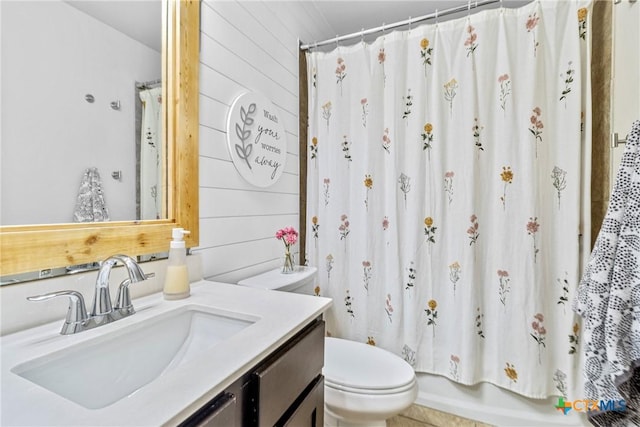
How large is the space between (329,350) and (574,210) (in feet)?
4.24

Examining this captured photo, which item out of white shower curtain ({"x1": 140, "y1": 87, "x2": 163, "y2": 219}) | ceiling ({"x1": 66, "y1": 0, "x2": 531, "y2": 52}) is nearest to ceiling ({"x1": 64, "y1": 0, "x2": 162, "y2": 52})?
ceiling ({"x1": 66, "y1": 0, "x2": 531, "y2": 52})

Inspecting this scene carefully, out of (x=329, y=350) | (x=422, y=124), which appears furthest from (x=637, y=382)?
(x=422, y=124)

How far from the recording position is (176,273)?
2.78ft

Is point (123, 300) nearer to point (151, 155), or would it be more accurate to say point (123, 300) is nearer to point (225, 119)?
point (151, 155)

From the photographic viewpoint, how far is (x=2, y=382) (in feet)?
1.48

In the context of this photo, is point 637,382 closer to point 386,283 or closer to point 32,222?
point 386,283

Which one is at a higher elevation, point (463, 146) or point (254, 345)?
point (463, 146)

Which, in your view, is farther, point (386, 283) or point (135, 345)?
point (386, 283)

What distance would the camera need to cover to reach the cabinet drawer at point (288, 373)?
57 cm

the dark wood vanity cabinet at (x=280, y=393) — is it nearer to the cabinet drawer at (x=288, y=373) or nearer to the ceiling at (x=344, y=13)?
the cabinet drawer at (x=288, y=373)

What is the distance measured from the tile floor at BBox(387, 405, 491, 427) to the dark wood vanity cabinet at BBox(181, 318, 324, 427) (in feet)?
3.16

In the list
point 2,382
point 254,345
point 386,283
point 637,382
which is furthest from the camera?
point 386,283

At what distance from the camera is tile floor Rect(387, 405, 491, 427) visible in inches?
59.0

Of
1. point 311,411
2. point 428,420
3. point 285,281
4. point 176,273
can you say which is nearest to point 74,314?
point 176,273
